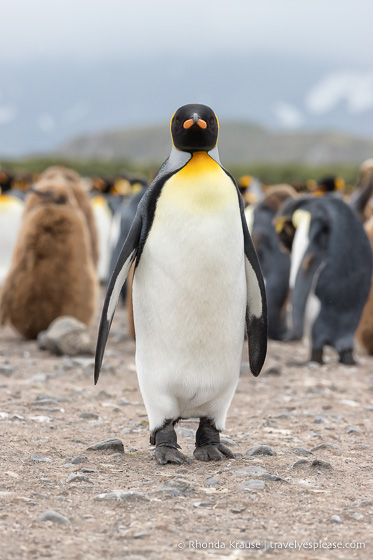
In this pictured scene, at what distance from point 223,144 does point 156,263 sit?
14760 centimetres

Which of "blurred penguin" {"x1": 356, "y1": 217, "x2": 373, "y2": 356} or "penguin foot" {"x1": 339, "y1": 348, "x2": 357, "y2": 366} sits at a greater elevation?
"blurred penguin" {"x1": 356, "y1": 217, "x2": 373, "y2": 356}

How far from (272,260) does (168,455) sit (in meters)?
5.08

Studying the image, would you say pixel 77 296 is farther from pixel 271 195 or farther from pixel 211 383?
pixel 211 383

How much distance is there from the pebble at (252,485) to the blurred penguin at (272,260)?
17.0ft

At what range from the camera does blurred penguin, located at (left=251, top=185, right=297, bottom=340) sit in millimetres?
8484

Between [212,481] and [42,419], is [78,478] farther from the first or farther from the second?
[42,419]

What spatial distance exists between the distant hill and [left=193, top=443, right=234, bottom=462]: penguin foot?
381 ft

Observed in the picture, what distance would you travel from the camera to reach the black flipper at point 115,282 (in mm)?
3676

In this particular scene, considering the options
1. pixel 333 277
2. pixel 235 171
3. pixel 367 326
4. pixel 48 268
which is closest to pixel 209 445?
pixel 333 277

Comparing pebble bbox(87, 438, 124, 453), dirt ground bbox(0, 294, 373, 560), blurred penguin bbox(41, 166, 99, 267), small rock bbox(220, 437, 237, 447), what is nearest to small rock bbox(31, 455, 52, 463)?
dirt ground bbox(0, 294, 373, 560)

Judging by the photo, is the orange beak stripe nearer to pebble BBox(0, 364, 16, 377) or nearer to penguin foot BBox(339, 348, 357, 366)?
pebble BBox(0, 364, 16, 377)

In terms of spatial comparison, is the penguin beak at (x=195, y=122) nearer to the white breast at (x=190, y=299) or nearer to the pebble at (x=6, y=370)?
the white breast at (x=190, y=299)

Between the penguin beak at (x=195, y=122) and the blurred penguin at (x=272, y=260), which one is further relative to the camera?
the blurred penguin at (x=272, y=260)

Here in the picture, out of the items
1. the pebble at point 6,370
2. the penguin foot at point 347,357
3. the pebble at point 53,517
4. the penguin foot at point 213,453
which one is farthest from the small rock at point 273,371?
the pebble at point 53,517
